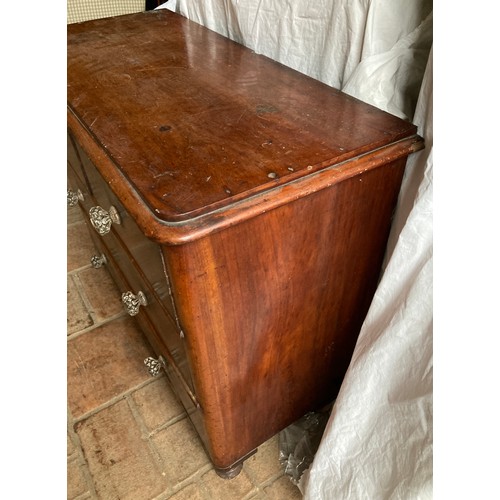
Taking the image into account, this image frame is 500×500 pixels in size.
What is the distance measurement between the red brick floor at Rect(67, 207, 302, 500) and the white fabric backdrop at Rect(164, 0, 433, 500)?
0.28 m

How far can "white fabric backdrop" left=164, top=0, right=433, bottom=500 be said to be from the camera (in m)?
0.67

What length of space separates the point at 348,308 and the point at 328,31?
511mm

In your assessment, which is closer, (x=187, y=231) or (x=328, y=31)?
(x=187, y=231)

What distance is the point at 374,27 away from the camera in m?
0.69

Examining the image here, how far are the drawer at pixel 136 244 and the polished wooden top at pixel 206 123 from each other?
10 cm

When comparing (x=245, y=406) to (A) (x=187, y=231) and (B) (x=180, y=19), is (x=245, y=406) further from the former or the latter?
(B) (x=180, y=19)

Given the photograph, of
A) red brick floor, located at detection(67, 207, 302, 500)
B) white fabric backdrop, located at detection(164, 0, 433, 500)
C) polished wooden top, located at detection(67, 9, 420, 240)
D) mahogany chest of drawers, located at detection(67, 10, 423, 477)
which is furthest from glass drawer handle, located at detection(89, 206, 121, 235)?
red brick floor, located at detection(67, 207, 302, 500)

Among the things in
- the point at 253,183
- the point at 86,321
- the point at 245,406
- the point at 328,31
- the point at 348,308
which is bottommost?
the point at 86,321

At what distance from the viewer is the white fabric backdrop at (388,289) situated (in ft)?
2.18

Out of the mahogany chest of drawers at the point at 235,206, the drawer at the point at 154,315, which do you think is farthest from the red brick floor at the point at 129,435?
the drawer at the point at 154,315

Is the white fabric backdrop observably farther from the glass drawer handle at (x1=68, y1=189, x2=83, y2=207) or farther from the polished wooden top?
the glass drawer handle at (x1=68, y1=189, x2=83, y2=207)

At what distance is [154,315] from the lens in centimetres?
93

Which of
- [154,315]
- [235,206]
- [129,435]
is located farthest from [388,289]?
[129,435]
